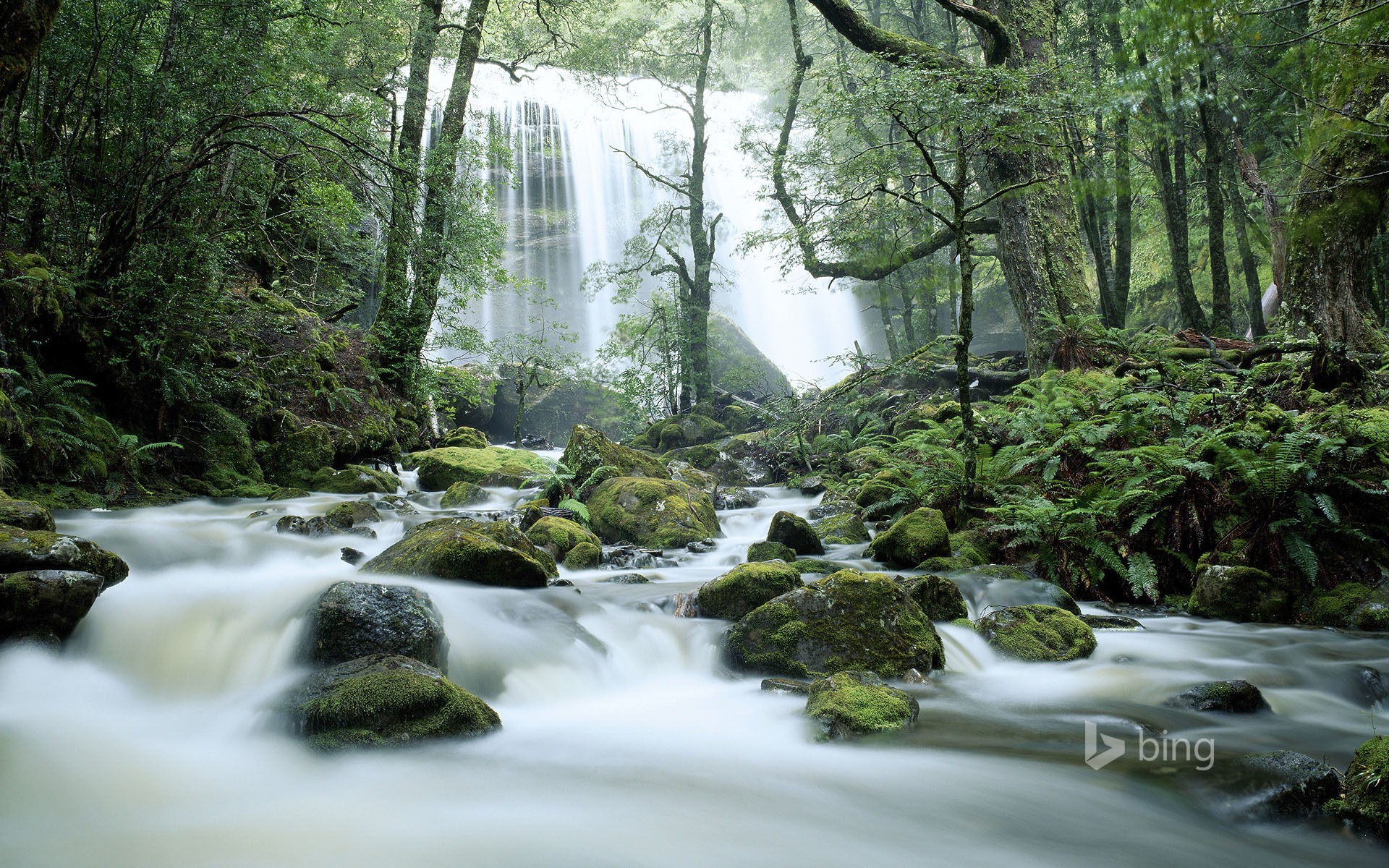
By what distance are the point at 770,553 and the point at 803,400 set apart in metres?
9.00

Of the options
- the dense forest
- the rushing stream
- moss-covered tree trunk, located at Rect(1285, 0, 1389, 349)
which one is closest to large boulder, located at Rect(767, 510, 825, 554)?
the dense forest

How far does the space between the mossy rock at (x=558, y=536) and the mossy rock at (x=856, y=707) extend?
4106 mm

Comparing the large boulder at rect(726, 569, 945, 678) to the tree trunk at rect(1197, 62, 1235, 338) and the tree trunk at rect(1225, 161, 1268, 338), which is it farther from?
the tree trunk at rect(1225, 161, 1268, 338)

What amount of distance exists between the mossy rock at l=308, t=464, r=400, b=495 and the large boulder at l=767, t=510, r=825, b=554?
548cm

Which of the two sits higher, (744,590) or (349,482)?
(349,482)

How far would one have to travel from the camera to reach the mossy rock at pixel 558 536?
23.2 ft

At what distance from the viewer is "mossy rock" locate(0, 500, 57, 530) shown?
12.5ft

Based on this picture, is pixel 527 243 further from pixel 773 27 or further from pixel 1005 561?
pixel 1005 561

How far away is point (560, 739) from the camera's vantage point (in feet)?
10.7

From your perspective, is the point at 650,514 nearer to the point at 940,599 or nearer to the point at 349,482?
the point at 349,482

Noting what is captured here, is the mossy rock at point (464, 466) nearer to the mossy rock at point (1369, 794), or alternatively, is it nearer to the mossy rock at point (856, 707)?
the mossy rock at point (856, 707)

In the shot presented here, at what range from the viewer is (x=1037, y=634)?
14.3 ft

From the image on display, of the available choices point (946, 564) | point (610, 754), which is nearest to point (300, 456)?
point (610, 754)

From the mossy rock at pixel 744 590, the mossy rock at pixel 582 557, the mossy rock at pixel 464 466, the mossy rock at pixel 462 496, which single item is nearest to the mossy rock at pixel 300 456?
the mossy rock at pixel 464 466
